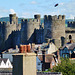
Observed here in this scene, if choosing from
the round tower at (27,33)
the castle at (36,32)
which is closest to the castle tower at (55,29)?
the castle at (36,32)

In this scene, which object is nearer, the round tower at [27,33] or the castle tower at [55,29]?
the castle tower at [55,29]

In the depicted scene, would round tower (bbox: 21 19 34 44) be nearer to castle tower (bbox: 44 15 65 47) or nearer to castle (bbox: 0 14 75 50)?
castle (bbox: 0 14 75 50)

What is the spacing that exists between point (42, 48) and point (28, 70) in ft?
175

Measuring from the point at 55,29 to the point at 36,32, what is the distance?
7073 millimetres

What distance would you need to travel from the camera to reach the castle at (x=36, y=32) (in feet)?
226

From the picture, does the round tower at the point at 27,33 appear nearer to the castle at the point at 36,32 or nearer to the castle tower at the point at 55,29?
the castle at the point at 36,32

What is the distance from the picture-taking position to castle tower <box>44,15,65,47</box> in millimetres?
68500

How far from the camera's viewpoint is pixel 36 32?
7512 centimetres

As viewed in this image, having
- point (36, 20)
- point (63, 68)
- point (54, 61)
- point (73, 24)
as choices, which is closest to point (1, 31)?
point (36, 20)

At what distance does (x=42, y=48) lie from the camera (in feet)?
211

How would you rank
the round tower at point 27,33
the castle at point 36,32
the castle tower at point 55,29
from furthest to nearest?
the round tower at point 27,33, the castle at point 36,32, the castle tower at point 55,29

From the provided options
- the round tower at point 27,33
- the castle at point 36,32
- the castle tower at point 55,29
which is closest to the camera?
the castle tower at point 55,29

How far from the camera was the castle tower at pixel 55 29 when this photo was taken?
225 feet

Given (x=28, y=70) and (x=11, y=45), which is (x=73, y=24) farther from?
(x=28, y=70)
